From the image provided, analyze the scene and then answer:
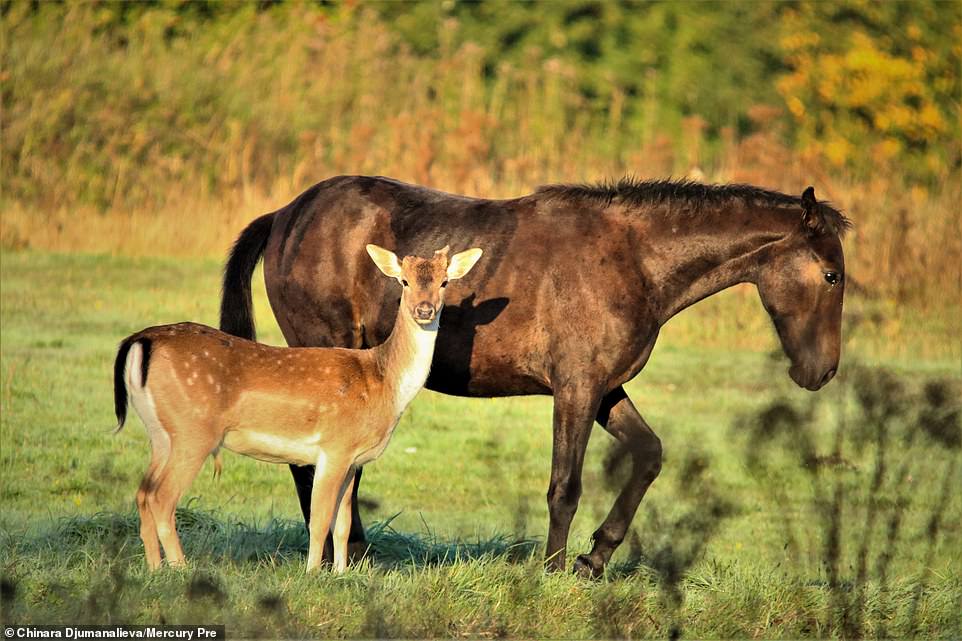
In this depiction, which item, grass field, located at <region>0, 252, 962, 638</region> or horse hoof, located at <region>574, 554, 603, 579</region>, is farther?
horse hoof, located at <region>574, 554, 603, 579</region>

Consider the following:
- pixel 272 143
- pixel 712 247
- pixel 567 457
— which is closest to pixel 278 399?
pixel 567 457

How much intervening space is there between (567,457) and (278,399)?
170 cm

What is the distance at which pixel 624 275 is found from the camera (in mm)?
8859

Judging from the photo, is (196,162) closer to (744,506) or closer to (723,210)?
(744,506)

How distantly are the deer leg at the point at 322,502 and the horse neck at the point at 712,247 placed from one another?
2139 millimetres

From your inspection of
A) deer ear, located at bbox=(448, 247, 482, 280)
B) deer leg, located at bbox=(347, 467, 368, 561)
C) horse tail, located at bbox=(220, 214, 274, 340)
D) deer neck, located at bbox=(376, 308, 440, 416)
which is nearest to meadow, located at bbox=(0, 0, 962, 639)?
deer leg, located at bbox=(347, 467, 368, 561)

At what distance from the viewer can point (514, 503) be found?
11.9 metres

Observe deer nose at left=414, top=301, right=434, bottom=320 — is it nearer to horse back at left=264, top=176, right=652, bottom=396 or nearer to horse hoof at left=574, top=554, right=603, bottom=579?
horse back at left=264, top=176, right=652, bottom=396

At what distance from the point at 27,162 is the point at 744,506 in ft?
38.4

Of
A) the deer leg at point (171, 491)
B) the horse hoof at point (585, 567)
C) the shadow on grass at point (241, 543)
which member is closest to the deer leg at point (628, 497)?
the horse hoof at point (585, 567)

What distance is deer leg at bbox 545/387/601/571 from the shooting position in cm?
870

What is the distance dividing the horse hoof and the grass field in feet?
0.28

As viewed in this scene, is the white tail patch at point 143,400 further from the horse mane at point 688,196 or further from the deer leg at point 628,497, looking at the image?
the horse mane at point 688,196

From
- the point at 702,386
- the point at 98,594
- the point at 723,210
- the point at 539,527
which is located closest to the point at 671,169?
the point at 702,386
